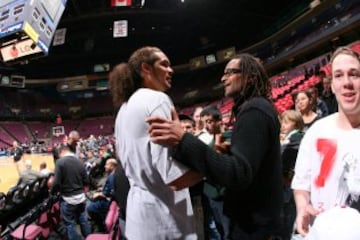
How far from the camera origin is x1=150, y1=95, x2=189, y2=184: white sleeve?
1253 millimetres

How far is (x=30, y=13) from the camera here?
5480 millimetres

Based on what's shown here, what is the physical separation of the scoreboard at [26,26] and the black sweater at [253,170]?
5.08 meters

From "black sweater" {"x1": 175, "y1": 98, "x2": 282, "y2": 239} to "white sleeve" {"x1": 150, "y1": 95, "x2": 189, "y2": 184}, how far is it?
5cm

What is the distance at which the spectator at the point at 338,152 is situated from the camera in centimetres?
122

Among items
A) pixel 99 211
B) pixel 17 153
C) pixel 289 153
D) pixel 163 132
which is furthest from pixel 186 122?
pixel 17 153

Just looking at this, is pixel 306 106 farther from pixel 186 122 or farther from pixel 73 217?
pixel 73 217

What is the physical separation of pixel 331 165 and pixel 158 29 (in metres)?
26.2

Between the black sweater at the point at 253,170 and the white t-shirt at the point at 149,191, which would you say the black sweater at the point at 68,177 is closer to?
the white t-shirt at the point at 149,191

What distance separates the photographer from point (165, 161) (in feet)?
4.21

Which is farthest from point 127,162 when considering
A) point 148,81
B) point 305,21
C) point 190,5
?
point 190,5

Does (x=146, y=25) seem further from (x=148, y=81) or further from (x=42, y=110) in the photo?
(x=148, y=81)

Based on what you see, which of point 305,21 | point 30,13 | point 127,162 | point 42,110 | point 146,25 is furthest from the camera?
point 42,110

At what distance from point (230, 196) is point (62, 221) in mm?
4292

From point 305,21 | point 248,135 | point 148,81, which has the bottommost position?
point 248,135
